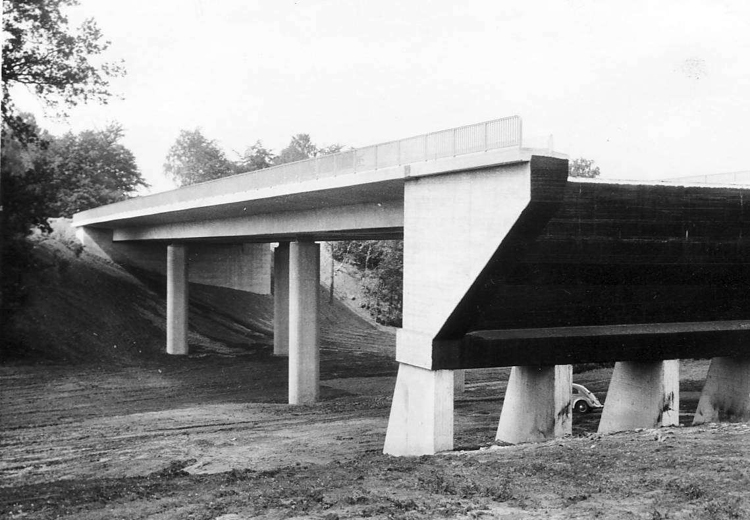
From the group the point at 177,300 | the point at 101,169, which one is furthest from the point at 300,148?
the point at 177,300

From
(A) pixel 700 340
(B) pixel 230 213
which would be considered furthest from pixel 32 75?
(A) pixel 700 340

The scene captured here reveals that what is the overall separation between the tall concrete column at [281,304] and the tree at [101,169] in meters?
34.8

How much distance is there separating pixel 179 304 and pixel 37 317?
913 centimetres

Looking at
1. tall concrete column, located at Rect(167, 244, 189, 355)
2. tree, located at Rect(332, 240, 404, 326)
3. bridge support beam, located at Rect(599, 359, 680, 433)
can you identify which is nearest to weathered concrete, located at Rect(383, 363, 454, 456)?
bridge support beam, located at Rect(599, 359, 680, 433)

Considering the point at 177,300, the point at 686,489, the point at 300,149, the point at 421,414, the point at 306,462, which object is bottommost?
the point at 306,462

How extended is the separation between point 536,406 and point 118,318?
3298cm

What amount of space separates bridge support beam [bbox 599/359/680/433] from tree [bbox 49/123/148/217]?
6666 cm

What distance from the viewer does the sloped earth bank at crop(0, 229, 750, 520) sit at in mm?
13977

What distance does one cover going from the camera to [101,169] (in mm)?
90125

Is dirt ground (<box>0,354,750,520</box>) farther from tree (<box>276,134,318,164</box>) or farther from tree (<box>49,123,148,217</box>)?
tree (<box>276,134,318,164</box>)

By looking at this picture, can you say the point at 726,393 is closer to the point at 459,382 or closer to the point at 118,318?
the point at 459,382

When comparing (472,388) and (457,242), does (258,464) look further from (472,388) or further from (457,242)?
→ (472,388)

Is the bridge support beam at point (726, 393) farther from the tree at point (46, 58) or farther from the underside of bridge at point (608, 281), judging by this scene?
the tree at point (46, 58)

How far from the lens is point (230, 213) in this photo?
122 feet
